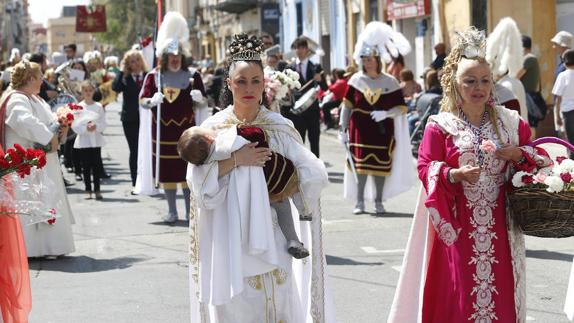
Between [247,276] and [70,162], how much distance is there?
42.9 feet

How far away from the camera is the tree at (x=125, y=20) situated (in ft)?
239

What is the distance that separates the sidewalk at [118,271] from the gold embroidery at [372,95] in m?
2.29

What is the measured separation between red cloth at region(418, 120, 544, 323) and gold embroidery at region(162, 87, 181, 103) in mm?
6032

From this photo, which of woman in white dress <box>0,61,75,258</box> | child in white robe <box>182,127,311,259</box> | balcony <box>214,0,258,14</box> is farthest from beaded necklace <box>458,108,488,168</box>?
balcony <box>214,0,258,14</box>

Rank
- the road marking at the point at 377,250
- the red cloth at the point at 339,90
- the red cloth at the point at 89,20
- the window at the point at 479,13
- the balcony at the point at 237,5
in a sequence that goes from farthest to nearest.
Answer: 1. the red cloth at the point at 89,20
2. the balcony at the point at 237,5
3. the window at the point at 479,13
4. the red cloth at the point at 339,90
5. the road marking at the point at 377,250

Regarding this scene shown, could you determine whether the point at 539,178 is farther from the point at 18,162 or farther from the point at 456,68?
the point at 18,162

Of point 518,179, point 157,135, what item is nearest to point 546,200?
point 518,179

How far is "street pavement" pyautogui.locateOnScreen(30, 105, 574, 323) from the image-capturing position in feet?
24.3

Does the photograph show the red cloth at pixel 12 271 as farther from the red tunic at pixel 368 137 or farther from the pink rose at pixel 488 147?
the red tunic at pixel 368 137

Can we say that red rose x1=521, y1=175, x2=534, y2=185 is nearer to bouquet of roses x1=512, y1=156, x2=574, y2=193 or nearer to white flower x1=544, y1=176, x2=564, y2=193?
bouquet of roses x1=512, y1=156, x2=574, y2=193

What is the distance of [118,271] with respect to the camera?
29.6ft

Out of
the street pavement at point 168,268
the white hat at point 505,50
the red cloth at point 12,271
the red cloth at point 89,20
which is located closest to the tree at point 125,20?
the red cloth at point 89,20

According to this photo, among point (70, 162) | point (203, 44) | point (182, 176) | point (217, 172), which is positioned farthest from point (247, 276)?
point (203, 44)

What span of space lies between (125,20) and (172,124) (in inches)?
2643
